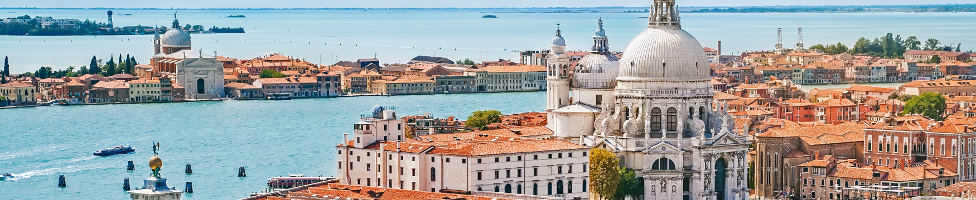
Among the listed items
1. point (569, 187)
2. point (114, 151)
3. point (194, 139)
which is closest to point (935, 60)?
point (194, 139)

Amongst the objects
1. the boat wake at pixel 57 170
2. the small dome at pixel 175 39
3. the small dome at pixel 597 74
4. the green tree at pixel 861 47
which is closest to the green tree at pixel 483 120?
the small dome at pixel 597 74

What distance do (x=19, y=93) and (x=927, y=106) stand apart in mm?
33046

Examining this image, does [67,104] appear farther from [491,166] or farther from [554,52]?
[491,166]

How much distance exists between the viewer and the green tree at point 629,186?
101ft

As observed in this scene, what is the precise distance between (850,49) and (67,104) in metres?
47.1

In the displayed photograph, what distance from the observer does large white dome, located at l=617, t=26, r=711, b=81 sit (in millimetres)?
32344

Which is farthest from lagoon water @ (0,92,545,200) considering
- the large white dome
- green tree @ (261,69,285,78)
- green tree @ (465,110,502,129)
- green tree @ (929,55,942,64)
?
green tree @ (929,55,942,64)

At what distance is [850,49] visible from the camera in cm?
10244

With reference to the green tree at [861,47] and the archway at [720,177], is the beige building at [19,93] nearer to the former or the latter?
the archway at [720,177]

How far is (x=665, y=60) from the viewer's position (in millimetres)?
32406

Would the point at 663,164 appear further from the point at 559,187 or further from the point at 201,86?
the point at 201,86

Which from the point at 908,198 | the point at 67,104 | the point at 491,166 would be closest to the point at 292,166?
the point at 491,166

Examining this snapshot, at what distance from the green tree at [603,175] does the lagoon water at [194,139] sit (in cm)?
681

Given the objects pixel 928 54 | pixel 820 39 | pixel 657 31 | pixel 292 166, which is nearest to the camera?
pixel 657 31
